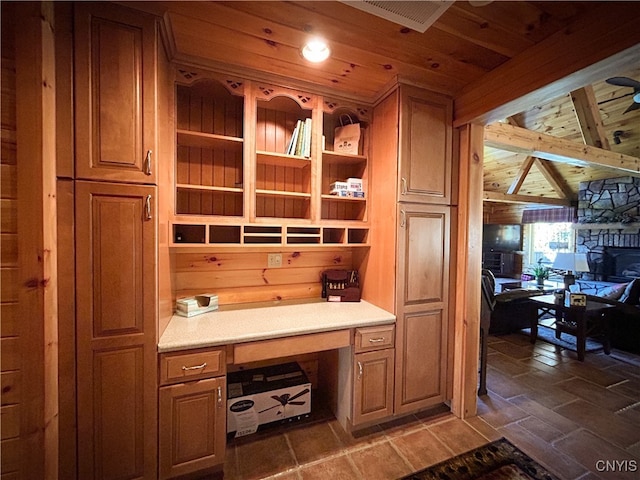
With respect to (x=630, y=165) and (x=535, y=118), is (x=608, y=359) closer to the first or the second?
(x=630, y=165)

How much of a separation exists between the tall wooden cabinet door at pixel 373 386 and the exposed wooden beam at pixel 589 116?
4.70m

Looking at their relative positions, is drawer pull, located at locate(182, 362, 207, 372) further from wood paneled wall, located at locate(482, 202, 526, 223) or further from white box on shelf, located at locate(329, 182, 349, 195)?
wood paneled wall, located at locate(482, 202, 526, 223)

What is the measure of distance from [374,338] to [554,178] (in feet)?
22.8

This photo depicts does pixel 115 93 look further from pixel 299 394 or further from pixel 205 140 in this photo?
pixel 299 394

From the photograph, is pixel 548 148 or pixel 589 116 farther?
pixel 589 116

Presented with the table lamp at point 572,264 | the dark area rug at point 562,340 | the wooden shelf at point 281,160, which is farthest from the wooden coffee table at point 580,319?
the wooden shelf at point 281,160

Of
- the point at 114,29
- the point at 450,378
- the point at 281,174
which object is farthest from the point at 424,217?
the point at 114,29

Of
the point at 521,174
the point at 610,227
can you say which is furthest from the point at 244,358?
the point at 610,227

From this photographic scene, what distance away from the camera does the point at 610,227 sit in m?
5.48

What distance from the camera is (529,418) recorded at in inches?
79.2

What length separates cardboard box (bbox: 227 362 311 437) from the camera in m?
1.80

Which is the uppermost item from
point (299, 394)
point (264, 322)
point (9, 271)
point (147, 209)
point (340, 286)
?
point (147, 209)

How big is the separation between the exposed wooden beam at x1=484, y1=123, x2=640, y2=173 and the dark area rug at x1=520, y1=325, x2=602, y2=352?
92.0 inches

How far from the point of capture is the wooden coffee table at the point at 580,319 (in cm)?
297
